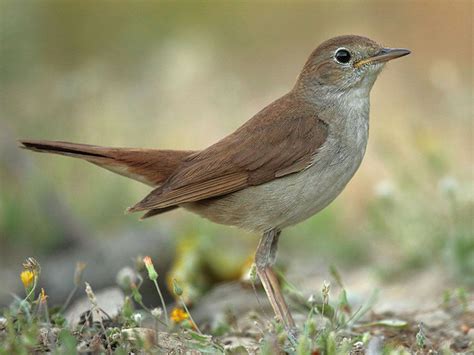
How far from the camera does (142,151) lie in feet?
20.3

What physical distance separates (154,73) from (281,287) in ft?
17.4

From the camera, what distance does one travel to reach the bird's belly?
18.7 feet

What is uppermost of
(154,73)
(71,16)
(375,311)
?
(71,16)

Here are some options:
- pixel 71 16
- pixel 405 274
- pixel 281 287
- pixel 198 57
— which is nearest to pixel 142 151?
pixel 281 287

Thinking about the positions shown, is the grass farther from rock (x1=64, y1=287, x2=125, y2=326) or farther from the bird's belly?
the bird's belly

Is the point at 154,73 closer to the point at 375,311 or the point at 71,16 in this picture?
the point at 71,16

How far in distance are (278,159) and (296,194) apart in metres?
0.28

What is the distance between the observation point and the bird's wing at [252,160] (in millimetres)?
5805

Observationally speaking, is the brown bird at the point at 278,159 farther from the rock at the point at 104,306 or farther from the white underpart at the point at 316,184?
the rock at the point at 104,306

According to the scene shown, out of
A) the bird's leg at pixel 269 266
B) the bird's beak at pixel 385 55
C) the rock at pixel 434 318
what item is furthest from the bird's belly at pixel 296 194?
the rock at pixel 434 318

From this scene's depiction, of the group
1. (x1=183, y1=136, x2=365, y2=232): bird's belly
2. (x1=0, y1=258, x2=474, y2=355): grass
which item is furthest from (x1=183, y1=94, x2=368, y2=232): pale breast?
(x1=0, y1=258, x2=474, y2=355): grass

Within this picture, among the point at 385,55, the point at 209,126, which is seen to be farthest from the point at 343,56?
the point at 209,126

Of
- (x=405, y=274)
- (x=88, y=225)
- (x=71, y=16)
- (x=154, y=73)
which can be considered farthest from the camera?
(x=71, y=16)

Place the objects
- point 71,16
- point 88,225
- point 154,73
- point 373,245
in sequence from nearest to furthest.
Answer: point 373,245
point 88,225
point 154,73
point 71,16
